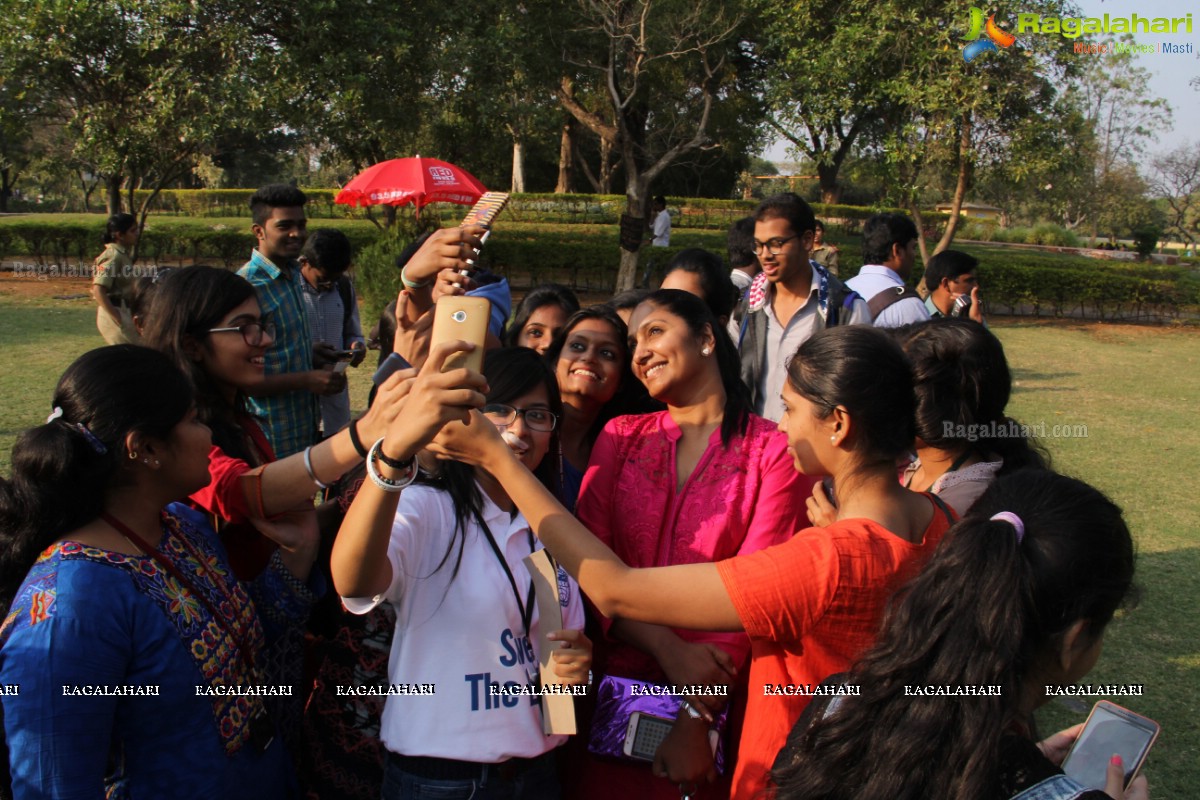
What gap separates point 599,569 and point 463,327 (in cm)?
56

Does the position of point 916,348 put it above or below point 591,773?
Result: above

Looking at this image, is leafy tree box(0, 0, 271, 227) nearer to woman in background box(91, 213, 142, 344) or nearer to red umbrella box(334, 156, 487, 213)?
red umbrella box(334, 156, 487, 213)

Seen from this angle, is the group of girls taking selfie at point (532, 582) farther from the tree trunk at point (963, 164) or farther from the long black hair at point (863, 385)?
the tree trunk at point (963, 164)

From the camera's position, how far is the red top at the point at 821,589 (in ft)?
5.61

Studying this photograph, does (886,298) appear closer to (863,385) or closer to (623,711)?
(863,385)

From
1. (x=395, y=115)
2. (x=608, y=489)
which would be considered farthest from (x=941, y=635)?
(x=395, y=115)

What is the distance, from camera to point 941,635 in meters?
1.47

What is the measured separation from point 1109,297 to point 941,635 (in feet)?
67.2

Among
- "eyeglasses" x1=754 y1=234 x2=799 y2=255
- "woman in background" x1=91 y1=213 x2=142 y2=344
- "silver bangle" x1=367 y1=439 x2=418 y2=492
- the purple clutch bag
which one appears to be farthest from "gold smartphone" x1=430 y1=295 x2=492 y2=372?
"woman in background" x1=91 y1=213 x2=142 y2=344

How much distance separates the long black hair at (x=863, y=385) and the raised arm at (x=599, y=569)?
509 millimetres

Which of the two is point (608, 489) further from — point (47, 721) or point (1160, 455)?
point (1160, 455)

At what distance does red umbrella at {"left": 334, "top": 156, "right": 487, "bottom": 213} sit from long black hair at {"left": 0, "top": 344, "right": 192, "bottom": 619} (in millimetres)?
9081

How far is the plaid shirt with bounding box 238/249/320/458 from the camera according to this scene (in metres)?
3.83

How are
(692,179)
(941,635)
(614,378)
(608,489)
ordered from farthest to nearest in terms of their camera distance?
Answer: (692,179) → (614,378) → (608,489) → (941,635)
